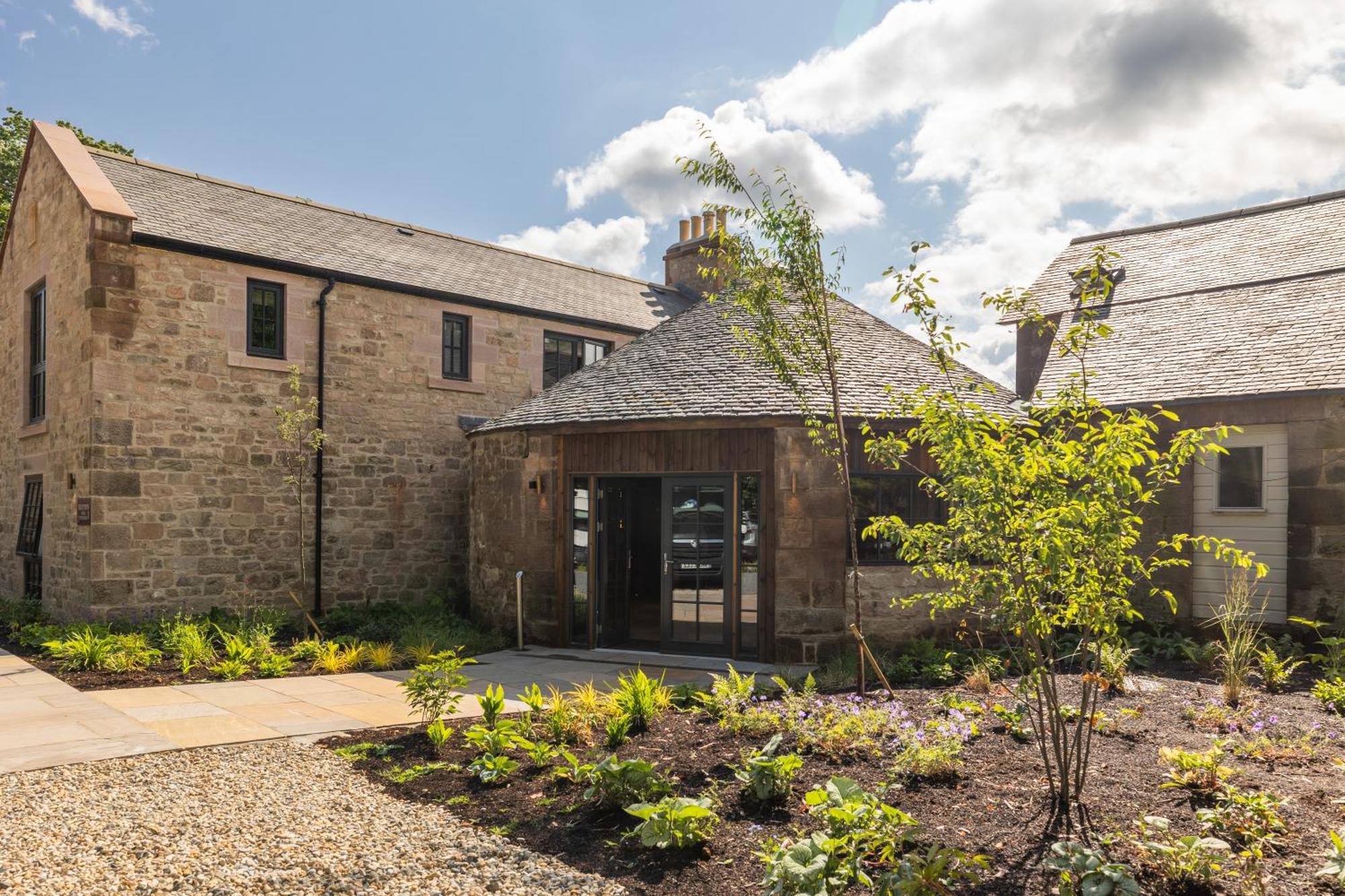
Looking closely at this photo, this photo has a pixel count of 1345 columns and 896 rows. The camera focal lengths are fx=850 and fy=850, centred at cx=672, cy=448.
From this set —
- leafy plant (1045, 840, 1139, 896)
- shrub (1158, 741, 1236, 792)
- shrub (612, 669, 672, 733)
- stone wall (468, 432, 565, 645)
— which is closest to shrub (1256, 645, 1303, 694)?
shrub (1158, 741, 1236, 792)

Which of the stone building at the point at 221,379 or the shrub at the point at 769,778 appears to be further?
the stone building at the point at 221,379

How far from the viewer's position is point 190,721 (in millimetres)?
7535

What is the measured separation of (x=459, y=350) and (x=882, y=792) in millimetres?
12906

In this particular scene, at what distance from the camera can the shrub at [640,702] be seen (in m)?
6.98

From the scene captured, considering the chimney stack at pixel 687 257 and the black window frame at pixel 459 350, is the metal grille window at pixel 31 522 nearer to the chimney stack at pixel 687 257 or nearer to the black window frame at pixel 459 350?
the black window frame at pixel 459 350

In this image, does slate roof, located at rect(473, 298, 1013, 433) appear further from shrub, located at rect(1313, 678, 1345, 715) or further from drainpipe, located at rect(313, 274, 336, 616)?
shrub, located at rect(1313, 678, 1345, 715)

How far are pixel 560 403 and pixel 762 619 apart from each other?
14.9 ft

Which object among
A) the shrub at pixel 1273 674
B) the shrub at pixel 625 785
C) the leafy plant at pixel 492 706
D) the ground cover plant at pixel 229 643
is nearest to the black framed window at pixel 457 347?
the ground cover plant at pixel 229 643

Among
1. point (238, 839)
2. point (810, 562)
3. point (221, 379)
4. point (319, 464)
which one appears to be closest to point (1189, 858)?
point (238, 839)

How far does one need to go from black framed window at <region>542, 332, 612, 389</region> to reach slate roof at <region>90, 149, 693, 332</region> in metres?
0.52

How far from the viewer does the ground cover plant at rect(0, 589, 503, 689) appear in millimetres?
9797

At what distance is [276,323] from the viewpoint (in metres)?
13.8

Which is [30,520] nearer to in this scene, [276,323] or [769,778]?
[276,323]

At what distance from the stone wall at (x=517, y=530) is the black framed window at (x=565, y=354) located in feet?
12.8
